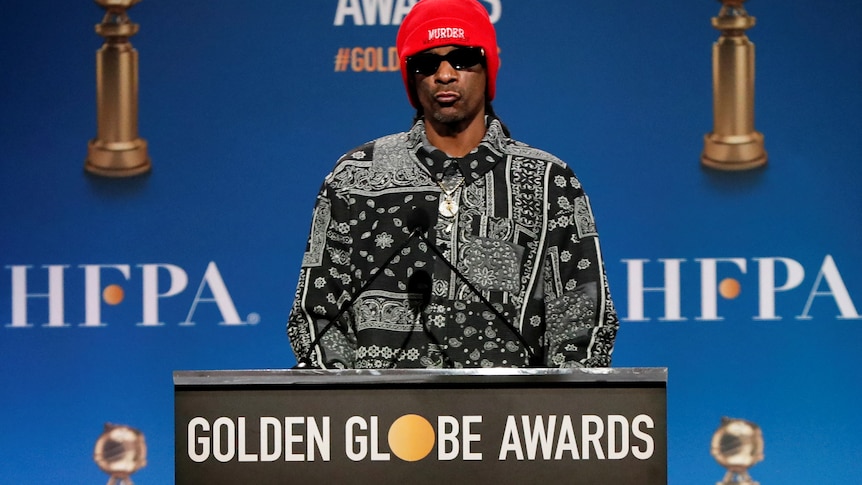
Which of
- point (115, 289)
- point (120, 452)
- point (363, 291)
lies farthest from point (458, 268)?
point (120, 452)

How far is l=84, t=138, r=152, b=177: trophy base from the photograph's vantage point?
11.6 ft

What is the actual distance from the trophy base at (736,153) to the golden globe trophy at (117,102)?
170 centimetres

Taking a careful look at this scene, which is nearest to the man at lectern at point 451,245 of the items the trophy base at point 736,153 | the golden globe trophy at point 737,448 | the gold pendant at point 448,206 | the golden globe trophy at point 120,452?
the gold pendant at point 448,206

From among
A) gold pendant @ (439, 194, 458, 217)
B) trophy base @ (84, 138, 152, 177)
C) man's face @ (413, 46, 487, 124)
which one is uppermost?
trophy base @ (84, 138, 152, 177)

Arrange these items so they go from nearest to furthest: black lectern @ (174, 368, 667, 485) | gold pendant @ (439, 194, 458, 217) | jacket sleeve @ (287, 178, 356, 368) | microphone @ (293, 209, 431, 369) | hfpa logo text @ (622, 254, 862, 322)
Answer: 1. black lectern @ (174, 368, 667, 485)
2. microphone @ (293, 209, 431, 369)
3. jacket sleeve @ (287, 178, 356, 368)
4. gold pendant @ (439, 194, 458, 217)
5. hfpa logo text @ (622, 254, 862, 322)

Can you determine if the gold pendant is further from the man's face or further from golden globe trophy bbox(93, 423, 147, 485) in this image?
golden globe trophy bbox(93, 423, 147, 485)

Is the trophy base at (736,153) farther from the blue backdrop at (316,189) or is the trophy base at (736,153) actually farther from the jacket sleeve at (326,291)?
the jacket sleeve at (326,291)

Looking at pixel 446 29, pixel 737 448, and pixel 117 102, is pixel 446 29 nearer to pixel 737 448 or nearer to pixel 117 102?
pixel 117 102

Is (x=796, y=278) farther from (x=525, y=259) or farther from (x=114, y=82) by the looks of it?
(x=114, y=82)

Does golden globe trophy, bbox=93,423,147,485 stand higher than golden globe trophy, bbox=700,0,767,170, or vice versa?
golden globe trophy, bbox=700,0,767,170

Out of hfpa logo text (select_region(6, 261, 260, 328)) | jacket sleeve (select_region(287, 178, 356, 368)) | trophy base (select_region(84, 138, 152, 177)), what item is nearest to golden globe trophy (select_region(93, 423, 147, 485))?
hfpa logo text (select_region(6, 261, 260, 328))

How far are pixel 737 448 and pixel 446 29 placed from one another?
186cm

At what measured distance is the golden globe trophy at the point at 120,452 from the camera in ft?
11.6

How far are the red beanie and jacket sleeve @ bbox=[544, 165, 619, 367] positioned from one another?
27 cm
